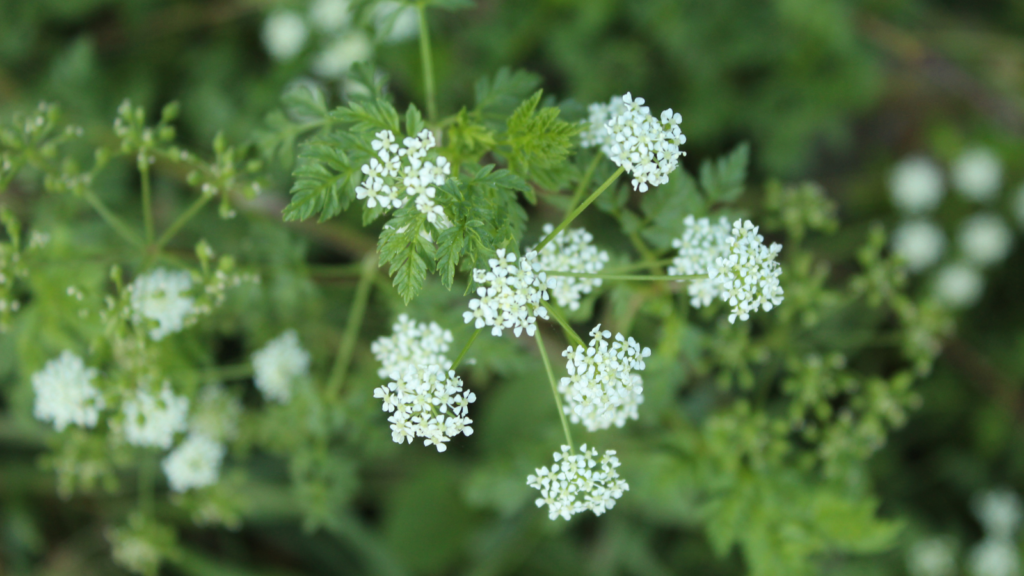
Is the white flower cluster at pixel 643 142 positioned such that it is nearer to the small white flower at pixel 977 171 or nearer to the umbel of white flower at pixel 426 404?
the umbel of white flower at pixel 426 404

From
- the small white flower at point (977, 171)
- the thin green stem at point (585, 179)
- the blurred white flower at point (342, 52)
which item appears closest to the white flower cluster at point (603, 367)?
the thin green stem at point (585, 179)

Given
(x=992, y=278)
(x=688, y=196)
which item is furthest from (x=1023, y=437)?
(x=688, y=196)

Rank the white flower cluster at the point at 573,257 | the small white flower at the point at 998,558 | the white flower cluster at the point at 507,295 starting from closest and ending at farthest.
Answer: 1. the white flower cluster at the point at 507,295
2. the white flower cluster at the point at 573,257
3. the small white flower at the point at 998,558

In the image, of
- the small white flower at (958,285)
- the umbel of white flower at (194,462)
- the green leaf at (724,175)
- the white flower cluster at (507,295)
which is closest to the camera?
the white flower cluster at (507,295)

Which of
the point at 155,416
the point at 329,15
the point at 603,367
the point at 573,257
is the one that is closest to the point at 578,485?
the point at 603,367

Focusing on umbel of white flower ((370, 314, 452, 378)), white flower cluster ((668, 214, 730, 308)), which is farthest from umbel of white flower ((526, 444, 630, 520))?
white flower cluster ((668, 214, 730, 308))

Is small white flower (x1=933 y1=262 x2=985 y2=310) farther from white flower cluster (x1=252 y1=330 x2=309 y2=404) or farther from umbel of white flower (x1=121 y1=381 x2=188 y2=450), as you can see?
umbel of white flower (x1=121 y1=381 x2=188 y2=450)

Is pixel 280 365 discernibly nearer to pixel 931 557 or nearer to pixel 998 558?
pixel 931 557
